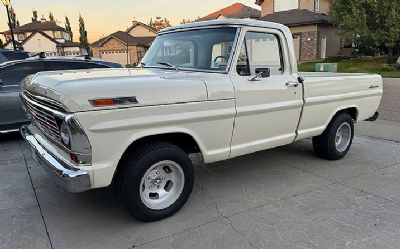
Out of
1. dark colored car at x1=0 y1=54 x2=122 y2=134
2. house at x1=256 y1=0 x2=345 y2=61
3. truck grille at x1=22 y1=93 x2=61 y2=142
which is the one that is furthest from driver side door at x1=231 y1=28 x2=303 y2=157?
house at x1=256 y1=0 x2=345 y2=61

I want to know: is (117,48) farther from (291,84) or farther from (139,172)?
(139,172)

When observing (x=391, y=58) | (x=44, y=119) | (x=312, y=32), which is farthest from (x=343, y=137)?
(x=312, y=32)

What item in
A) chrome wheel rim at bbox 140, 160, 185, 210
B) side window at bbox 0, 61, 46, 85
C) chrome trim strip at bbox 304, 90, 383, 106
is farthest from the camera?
side window at bbox 0, 61, 46, 85

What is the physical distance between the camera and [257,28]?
4.21m

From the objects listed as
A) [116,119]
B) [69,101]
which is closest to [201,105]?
[116,119]

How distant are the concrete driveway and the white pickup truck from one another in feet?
1.21

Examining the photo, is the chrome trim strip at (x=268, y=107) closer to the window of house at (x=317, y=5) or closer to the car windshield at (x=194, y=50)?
the car windshield at (x=194, y=50)

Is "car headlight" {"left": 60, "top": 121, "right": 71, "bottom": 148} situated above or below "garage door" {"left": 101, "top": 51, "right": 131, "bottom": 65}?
below

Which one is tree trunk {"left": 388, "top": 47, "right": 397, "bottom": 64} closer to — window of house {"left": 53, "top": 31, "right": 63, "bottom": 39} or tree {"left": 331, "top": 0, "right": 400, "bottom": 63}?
tree {"left": 331, "top": 0, "right": 400, "bottom": 63}

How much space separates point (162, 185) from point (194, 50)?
1763mm

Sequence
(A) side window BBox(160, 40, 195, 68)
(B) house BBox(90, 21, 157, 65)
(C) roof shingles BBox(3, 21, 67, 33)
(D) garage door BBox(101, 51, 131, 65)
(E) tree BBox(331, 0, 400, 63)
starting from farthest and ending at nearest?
1. (C) roof shingles BBox(3, 21, 67, 33)
2. (D) garage door BBox(101, 51, 131, 65)
3. (B) house BBox(90, 21, 157, 65)
4. (E) tree BBox(331, 0, 400, 63)
5. (A) side window BBox(160, 40, 195, 68)

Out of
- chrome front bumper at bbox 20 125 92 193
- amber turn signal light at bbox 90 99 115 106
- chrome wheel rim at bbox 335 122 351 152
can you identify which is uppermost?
amber turn signal light at bbox 90 99 115 106

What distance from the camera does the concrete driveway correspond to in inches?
127

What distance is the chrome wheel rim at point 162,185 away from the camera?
137 inches
